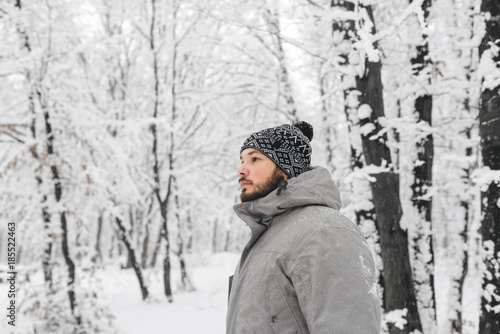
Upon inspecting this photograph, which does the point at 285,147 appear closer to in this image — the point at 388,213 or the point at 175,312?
the point at 388,213

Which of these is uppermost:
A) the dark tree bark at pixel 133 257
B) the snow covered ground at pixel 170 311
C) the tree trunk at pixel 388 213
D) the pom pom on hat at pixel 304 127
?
the pom pom on hat at pixel 304 127

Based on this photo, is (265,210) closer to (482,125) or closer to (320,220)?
(320,220)

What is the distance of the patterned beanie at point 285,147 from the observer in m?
1.74

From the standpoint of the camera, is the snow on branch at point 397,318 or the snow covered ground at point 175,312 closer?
the snow on branch at point 397,318

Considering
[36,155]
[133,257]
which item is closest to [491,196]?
[36,155]

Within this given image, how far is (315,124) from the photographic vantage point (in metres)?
9.43

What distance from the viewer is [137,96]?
12.1 meters

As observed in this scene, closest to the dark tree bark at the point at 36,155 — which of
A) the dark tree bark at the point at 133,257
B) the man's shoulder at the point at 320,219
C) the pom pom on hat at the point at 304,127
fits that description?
the dark tree bark at the point at 133,257

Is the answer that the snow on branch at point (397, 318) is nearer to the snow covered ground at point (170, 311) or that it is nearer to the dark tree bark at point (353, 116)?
the dark tree bark at point (353, 116)

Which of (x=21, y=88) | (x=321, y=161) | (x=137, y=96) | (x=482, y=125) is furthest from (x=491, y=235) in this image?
(x=137, y=96)

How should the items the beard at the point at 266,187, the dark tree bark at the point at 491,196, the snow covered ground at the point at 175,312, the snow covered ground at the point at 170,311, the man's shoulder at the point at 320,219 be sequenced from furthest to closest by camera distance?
the snow covered ground at the point at 170,311
the snow covered ground at the point at 175,312
the dark tree bark at the point at 491,196
the beard at the point at 266,187
the man's shoulder at the point at 320,219

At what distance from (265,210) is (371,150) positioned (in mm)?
2978

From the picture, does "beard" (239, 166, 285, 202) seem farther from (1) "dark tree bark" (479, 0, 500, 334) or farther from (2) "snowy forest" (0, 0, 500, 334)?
(1) "dark tree bark" (479, 0, 500, 334)

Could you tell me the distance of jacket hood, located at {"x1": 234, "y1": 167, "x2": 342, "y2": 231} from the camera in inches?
60.8
